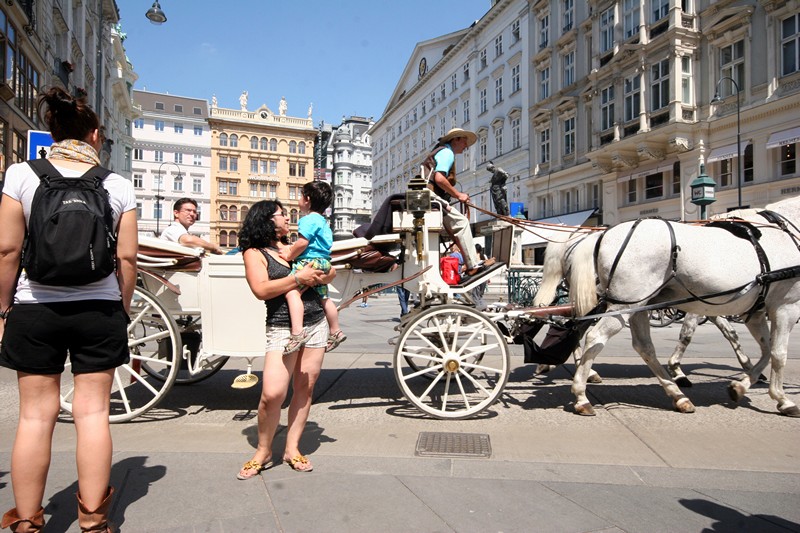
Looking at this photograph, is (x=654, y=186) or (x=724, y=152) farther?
(x=654, y=186)

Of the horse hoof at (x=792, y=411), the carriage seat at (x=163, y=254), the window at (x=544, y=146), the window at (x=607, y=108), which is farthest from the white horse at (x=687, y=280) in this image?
the window at (x=544, y=146)

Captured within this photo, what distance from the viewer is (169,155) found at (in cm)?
7788

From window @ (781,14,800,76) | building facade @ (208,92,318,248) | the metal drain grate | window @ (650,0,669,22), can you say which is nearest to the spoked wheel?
the metal drain grate

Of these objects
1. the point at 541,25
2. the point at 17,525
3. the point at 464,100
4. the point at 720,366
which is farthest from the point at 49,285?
the point at 464,100

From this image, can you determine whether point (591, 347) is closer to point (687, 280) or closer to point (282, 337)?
point (687, 280)

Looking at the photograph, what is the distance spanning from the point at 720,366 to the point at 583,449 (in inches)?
167

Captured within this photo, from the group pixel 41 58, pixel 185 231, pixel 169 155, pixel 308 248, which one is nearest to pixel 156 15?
pixel 41 58

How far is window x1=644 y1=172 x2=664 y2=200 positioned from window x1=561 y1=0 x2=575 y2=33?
10.5m

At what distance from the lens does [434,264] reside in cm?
510

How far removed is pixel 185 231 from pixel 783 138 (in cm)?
2166

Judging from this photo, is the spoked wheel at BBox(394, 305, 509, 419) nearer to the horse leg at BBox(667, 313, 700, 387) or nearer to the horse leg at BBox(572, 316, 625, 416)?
the horse leg at BBox(572, 316, 625, 416)

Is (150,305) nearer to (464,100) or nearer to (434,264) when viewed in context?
(434,264)

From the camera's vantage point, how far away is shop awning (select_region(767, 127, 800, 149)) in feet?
63.1

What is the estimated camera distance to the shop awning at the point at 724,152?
21.3 meters
